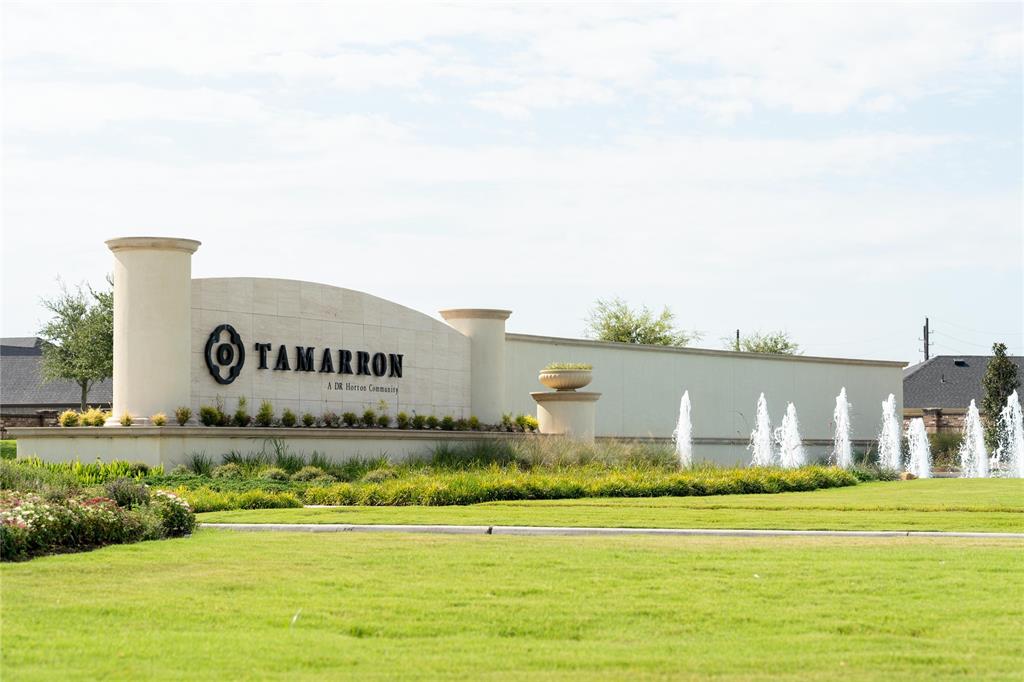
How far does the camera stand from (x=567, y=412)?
1409 inches

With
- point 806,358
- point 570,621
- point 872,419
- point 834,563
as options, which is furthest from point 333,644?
point 872,419

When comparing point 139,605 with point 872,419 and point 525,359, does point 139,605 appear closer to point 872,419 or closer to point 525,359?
point 525,359

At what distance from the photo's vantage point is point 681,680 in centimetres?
810

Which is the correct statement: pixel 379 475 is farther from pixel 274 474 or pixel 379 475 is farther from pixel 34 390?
pixel 34 390

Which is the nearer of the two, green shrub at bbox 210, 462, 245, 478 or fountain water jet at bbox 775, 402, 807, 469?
green shrub at bbox 210, 462, 245, 478

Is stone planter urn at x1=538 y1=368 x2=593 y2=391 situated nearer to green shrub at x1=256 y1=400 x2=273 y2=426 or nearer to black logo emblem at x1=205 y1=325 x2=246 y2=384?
green shrub at x1=256 y1=400 x2=273 y2=426

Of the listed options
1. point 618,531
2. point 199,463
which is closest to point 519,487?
point 199,463

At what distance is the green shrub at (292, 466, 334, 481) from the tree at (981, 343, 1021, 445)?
115ft

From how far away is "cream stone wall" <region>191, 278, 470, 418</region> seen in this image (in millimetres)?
27906

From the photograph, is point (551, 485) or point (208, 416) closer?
point (551, 485)

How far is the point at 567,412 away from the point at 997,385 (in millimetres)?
25054

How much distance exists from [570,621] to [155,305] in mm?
18670

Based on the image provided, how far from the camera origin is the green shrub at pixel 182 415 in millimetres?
26383

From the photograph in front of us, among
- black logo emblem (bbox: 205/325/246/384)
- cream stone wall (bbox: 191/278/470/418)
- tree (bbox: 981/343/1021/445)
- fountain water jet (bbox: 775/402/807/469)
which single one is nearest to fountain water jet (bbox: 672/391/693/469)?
fountain water jet (bbox: 775/402/807/469)
